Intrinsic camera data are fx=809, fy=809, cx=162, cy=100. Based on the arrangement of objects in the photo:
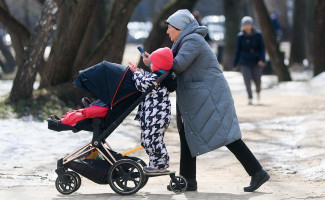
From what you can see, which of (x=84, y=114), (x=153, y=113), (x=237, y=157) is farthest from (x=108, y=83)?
(x=237, y=157)

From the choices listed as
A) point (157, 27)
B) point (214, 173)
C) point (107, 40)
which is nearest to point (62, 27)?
point (107, 40)

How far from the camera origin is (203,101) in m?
6.77

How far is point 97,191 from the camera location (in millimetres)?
7211

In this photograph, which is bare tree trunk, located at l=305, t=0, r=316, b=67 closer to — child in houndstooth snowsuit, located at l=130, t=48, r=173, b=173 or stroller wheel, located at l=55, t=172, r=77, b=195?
child in houndstooth snowsuit, located at l=130, t=48, r=173, b=173

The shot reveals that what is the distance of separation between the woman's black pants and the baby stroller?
126mm

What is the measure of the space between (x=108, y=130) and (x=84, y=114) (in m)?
0.25

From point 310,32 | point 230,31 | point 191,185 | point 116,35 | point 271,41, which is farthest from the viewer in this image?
point 310,32

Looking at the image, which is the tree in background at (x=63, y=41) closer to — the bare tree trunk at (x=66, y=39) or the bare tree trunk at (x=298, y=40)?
the bare tree trunk at (x=66, y=39)

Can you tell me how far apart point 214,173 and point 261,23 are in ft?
39.0

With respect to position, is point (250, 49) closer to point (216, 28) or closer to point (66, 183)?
point (66, 183)

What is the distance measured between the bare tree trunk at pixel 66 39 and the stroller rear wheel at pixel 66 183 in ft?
20.7

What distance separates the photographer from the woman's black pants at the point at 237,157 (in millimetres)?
6922

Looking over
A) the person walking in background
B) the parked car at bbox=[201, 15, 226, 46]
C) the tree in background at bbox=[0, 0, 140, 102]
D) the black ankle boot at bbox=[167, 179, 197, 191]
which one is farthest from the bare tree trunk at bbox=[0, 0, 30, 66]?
the parked car at bbox=[201, 15, 226, 46]

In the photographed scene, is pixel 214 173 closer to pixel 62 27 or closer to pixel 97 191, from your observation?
pixel 97 191
